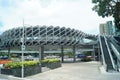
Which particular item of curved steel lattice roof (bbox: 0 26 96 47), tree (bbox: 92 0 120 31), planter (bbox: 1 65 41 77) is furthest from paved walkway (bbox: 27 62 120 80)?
curved steel lattice roof (bbox: 0 26 96 47)

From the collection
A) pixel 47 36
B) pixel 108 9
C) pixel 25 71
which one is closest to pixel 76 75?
pixel 25 71

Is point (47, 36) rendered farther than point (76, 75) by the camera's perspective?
Yes

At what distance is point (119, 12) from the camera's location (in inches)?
877

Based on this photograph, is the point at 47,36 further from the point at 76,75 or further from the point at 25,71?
the point at 76,75

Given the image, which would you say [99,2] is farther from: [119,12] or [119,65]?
[119,65]

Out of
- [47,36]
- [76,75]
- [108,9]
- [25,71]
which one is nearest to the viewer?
[108,9]

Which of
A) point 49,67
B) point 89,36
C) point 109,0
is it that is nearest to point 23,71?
point 49,67

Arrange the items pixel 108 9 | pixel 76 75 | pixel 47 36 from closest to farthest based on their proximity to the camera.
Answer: pixel 108 9 → pixel 76 75 → pixel 47 36

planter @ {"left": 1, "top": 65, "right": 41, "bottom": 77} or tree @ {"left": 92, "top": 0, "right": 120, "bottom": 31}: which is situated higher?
tree @ {"left": 92, "top": 0, "right": 120, "bottom": 31}

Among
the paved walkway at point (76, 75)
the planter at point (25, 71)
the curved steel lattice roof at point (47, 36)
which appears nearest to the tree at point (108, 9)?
the paved walkway at point (76, 75)

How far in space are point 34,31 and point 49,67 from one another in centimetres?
2854

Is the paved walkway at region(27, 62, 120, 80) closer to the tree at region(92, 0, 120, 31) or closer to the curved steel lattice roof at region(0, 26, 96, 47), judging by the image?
the tree at region(92, 0, 120, 31)

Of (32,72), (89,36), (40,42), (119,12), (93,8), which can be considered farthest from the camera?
(89,36)

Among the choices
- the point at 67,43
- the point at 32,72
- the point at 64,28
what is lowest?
the point at 32,72
